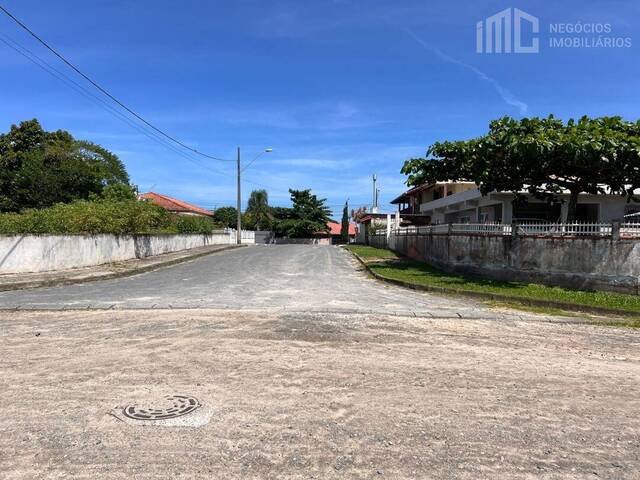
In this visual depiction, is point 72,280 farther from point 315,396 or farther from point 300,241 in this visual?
point 300,241

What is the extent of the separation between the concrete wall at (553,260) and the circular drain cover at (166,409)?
1196cm

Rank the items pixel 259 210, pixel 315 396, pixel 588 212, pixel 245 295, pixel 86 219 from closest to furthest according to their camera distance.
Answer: pixel 315 396
pixel 245 295
pixel 86 219
pixel 588 212
pixel 259 210

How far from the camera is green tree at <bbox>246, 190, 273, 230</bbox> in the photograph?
265ft

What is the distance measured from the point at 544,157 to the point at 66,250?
634 inches

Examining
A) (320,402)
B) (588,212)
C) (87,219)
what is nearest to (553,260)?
(320,402)

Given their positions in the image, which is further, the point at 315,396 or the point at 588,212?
the point at 588,212

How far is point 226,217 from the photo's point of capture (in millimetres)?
78812

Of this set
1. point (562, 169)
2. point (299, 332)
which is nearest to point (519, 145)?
point (562, 169)

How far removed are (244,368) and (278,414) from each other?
1.52 m

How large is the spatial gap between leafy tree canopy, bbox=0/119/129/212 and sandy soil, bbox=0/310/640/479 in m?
36.8

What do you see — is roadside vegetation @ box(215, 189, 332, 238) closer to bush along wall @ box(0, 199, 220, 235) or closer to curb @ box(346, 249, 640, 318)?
bush along wall @ box(0, 199, 220, 235)

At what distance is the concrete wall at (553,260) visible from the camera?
508 inches

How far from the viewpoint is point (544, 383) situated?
221 inches

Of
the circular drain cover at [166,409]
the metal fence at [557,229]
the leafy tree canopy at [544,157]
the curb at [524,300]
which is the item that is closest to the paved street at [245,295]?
the curb at [524,300]
